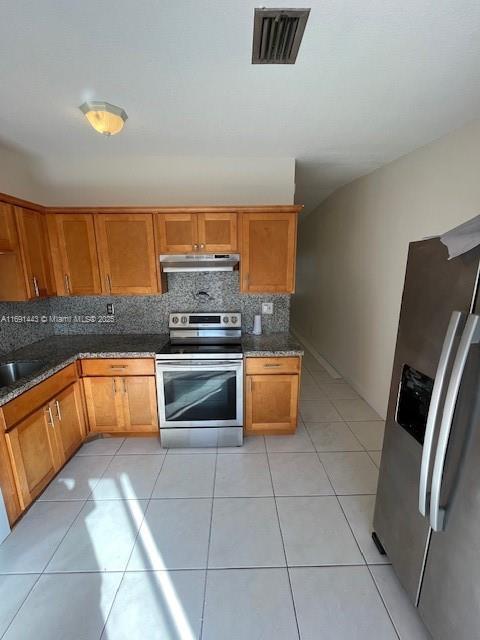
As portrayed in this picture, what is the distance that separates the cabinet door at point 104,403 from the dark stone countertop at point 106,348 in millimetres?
247

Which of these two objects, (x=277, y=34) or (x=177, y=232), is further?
(x=177, y=232)

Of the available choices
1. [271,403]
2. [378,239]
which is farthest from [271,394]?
[378,239]

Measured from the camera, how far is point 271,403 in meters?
2.51

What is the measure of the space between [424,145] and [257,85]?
5.19 feet

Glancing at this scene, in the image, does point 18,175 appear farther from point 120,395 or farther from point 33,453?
point 33,453

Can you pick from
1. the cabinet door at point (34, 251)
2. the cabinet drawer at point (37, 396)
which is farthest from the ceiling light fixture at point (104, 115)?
the cabinet drawer at point (37, 396)

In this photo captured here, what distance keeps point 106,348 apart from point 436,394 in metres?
2.38

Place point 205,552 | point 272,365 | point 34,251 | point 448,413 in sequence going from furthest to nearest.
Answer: point 272,365, point 34,251, point 205,552, point 448,413

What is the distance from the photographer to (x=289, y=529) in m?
1.71

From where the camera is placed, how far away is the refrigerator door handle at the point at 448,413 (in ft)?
2.95

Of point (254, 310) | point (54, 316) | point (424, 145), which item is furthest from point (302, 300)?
point (54, 316)

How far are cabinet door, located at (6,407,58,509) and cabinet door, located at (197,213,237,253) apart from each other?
69.5 inches

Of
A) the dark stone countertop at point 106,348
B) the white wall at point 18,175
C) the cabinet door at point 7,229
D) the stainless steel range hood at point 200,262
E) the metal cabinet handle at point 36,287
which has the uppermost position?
the white wall at point 18,175

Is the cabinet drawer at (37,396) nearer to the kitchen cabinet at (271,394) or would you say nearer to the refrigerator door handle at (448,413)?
the kitchen cabinet at (271,394)
